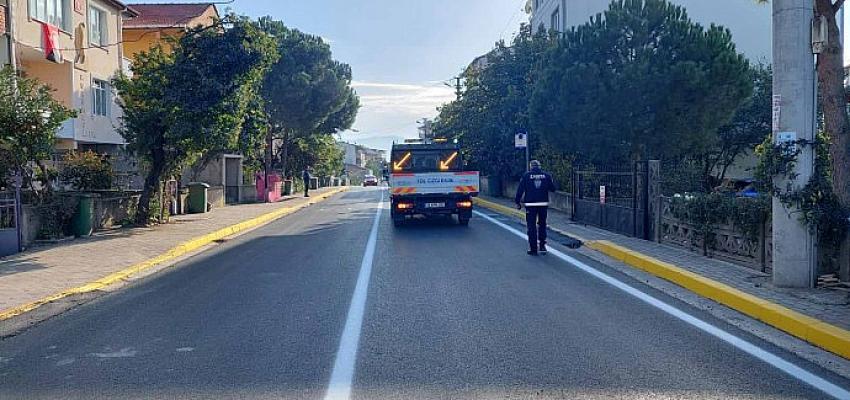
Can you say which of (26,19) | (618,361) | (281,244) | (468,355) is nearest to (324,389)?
(468,355)

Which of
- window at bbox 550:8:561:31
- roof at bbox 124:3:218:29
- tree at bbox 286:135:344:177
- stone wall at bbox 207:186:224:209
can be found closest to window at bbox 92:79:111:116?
stone wall at bbox 207:186:224:209

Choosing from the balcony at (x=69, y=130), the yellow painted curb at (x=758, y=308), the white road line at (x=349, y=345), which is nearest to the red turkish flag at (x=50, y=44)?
A: the balcony at (x=69, y=130)

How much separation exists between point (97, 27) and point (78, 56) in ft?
9.45

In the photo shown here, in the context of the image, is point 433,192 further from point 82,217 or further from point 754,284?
point 754,284

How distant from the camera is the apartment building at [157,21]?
113 ft

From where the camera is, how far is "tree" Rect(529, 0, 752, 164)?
787 inches

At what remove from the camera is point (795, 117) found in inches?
351

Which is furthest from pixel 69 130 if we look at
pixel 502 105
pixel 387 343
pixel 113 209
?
pixel 387 343

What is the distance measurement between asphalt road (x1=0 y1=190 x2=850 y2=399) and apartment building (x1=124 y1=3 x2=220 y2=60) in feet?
81.4

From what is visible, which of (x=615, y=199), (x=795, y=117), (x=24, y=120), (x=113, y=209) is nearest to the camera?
(x=795, y=117)

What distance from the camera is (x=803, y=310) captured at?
25.0ft

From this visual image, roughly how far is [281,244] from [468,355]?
34.7 feet

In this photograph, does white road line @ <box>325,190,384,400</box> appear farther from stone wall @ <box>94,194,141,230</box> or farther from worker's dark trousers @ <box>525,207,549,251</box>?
stone wall @ <box>94,194,141,230</box>

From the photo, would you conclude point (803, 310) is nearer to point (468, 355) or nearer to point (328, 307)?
point (468, 355)
